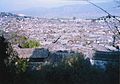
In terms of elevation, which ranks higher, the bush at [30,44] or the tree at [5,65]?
the tree at [5,65]

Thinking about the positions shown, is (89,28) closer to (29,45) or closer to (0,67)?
(29,45)

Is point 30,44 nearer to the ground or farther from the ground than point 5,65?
nearer to the ground

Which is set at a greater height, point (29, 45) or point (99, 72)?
point (99, 72)

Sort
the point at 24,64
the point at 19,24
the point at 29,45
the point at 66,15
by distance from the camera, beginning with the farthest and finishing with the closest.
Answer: the point at 19,24, the point at 66,15, the point at 29,45, the point at 24,64

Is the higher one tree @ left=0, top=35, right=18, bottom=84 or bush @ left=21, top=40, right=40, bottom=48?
tree @ left=0, top=35, right=18, bottom=84

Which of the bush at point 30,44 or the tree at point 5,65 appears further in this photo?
the bush at point 30,44

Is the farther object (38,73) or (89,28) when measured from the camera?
(89,28)

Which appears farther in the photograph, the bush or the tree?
the bush

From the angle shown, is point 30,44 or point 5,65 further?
point 30,44

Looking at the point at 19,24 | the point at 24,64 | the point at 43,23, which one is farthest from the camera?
the point at 43,23

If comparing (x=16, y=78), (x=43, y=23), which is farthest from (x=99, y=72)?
(x=43, y=23)
